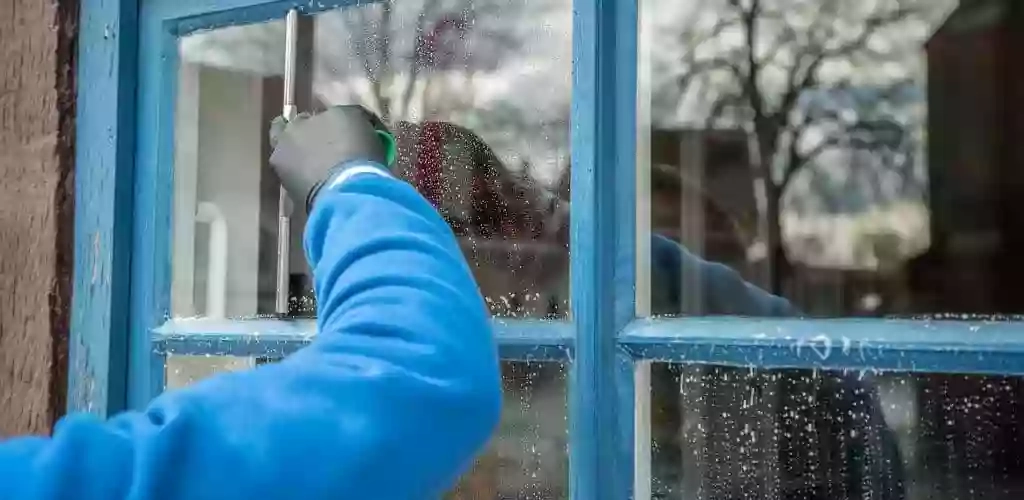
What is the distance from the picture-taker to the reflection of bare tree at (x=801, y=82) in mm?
2205

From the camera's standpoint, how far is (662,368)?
76cm

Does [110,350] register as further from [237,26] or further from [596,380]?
[596,380]

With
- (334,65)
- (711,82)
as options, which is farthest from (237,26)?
(711,82)

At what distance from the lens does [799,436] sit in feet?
2.51

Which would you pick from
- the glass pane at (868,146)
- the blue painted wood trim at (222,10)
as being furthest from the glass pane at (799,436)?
the glass pane at (868,146)

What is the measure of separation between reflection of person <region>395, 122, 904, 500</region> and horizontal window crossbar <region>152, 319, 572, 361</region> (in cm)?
4

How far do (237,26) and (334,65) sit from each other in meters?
0.10

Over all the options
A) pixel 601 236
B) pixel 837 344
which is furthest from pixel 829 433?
pixel 601 236

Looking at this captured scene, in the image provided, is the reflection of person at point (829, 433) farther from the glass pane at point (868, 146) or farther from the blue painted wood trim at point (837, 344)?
the glass pane at point (868, 146)

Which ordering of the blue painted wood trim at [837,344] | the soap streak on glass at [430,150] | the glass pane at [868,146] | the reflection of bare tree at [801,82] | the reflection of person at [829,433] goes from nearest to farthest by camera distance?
1. the blue painted wood trim at [837,344]
2. the reflection of person at [829,433]
3. the soap streak on glass at [430,150]
4. the reflection of bare tree at [801,82]
5. the glass pane at [868,146]

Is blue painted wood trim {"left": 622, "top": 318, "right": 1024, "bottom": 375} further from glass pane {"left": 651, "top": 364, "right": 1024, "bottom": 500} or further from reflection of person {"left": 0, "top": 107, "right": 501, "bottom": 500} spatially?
reflection of person {"left": 0, "top": 107, "right": 501, "bottom": 500}

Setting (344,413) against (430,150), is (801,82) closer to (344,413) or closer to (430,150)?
(430,150)

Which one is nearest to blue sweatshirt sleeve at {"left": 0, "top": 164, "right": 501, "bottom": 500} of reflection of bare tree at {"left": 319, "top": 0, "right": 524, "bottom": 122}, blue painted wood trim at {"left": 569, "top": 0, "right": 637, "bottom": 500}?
blue painted wood trim at {"left": 569, "top": 0, "right": 637, "bottom": 500}

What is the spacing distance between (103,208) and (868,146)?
208 cm
